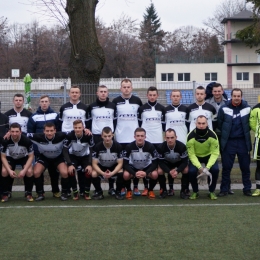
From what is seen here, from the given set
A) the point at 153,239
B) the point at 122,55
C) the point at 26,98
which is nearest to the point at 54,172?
the point at 153,239

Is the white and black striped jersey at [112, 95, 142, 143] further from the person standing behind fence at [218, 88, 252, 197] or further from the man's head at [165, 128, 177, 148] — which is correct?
the person standing behind fence at [218, 88, 252, 197]

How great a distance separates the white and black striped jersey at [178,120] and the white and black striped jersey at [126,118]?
55 cm

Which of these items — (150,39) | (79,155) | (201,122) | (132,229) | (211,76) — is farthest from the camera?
(150,39)

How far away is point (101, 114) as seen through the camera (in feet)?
30.3

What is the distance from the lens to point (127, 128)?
9.33 metres

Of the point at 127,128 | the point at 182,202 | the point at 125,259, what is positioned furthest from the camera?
the point at 127,128

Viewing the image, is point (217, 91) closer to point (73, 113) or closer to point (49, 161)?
point (73, 113)

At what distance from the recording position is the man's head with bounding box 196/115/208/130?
866cm

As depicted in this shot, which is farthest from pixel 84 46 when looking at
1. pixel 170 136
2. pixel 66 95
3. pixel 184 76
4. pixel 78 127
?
pixel 184 76

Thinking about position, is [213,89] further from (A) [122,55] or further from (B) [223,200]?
(A) [122,55]

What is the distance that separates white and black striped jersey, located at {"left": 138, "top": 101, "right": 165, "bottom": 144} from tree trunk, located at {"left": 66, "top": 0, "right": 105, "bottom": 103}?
163 inches

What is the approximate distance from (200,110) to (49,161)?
2759 millimetres

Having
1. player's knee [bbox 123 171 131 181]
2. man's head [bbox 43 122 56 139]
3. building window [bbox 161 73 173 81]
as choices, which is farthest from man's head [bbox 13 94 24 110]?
building window [bbox 161 73 173 81]

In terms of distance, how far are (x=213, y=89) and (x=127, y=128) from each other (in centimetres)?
169
